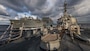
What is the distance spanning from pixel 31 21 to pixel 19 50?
36493mm

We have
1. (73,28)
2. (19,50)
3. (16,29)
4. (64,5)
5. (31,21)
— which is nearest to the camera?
(19,50)

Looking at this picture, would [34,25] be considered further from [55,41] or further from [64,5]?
[55,41]

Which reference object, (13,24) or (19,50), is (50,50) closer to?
(19,50)

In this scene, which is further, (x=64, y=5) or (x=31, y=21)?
(x=64, y=5)

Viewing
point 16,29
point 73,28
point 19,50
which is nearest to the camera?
point 19,50

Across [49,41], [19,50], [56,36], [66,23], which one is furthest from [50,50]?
[66,23]

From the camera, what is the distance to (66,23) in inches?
2247

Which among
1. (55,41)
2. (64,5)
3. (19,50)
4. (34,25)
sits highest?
(64,5)

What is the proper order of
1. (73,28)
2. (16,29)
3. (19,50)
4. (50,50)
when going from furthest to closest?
1. (16,29)
2. (73,28)
3. (19,50)
4. (50,50)

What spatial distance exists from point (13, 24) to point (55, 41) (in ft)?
127

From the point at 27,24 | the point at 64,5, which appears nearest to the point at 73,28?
the point at 64,5

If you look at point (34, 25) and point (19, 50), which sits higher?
point (34, 25)

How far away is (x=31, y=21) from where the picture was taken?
5981 centimetres

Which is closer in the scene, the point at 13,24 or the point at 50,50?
the point at 50,50
